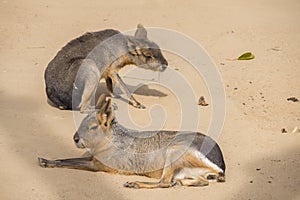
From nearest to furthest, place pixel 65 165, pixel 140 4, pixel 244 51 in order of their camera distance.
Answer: pixel 65 165, pixel 244 51, pixel 140 4

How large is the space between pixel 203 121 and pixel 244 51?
2404 millimetres

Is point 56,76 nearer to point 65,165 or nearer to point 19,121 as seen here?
point 19,121

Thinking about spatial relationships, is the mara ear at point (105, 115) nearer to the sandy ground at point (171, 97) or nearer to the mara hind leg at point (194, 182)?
the sandy ground at point (171, 97)

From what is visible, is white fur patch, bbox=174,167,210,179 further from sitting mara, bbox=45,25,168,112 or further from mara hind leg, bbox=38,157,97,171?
sitting mara, bbox=45,25,168,112

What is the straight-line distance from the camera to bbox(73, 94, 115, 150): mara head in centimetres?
509

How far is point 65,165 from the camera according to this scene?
5117mm

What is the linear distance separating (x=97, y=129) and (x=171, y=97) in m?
1.90

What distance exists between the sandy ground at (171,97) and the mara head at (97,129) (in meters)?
0.26

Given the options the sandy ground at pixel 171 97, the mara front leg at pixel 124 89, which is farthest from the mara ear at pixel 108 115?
the mara front leg at pixel 124 89

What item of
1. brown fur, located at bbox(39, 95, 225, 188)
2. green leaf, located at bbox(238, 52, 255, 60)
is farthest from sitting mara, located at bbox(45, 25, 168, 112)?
green leaf, located at bbox(238, 52, 255, 60)

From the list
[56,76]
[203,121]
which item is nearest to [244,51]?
[203,121]

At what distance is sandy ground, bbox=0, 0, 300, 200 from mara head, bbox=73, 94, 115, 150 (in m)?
0.26

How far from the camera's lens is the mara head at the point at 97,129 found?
5.09 metres

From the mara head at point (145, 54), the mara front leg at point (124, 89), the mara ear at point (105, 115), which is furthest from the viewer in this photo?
the mara head at point (145, 54)
